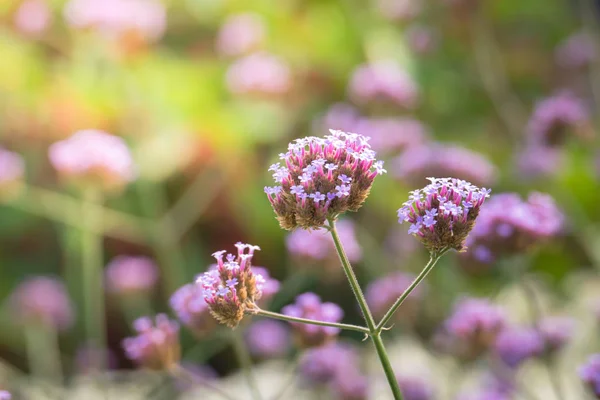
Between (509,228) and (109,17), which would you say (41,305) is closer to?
(109,17)

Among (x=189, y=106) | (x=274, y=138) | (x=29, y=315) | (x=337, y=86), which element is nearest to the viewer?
(x=29, y=315)

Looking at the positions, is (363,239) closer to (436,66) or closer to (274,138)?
(274,138)

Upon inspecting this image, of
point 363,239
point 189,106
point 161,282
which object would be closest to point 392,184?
point 363,239

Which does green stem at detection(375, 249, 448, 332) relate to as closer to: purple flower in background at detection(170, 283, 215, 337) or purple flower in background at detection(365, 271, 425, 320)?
purple flower in background at detection(170, 283, 215, 337)

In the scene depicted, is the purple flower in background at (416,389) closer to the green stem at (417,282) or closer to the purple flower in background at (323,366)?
the purple flower in background at (323,366)

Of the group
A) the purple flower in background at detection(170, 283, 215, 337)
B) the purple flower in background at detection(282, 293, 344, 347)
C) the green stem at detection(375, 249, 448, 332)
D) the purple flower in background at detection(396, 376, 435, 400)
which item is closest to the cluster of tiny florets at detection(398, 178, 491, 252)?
the green stem at detection(375, 249, 448, 332)

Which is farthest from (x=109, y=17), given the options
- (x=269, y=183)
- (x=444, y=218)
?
(x=444, y=218)

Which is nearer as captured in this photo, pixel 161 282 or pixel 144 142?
pixel 161 282
